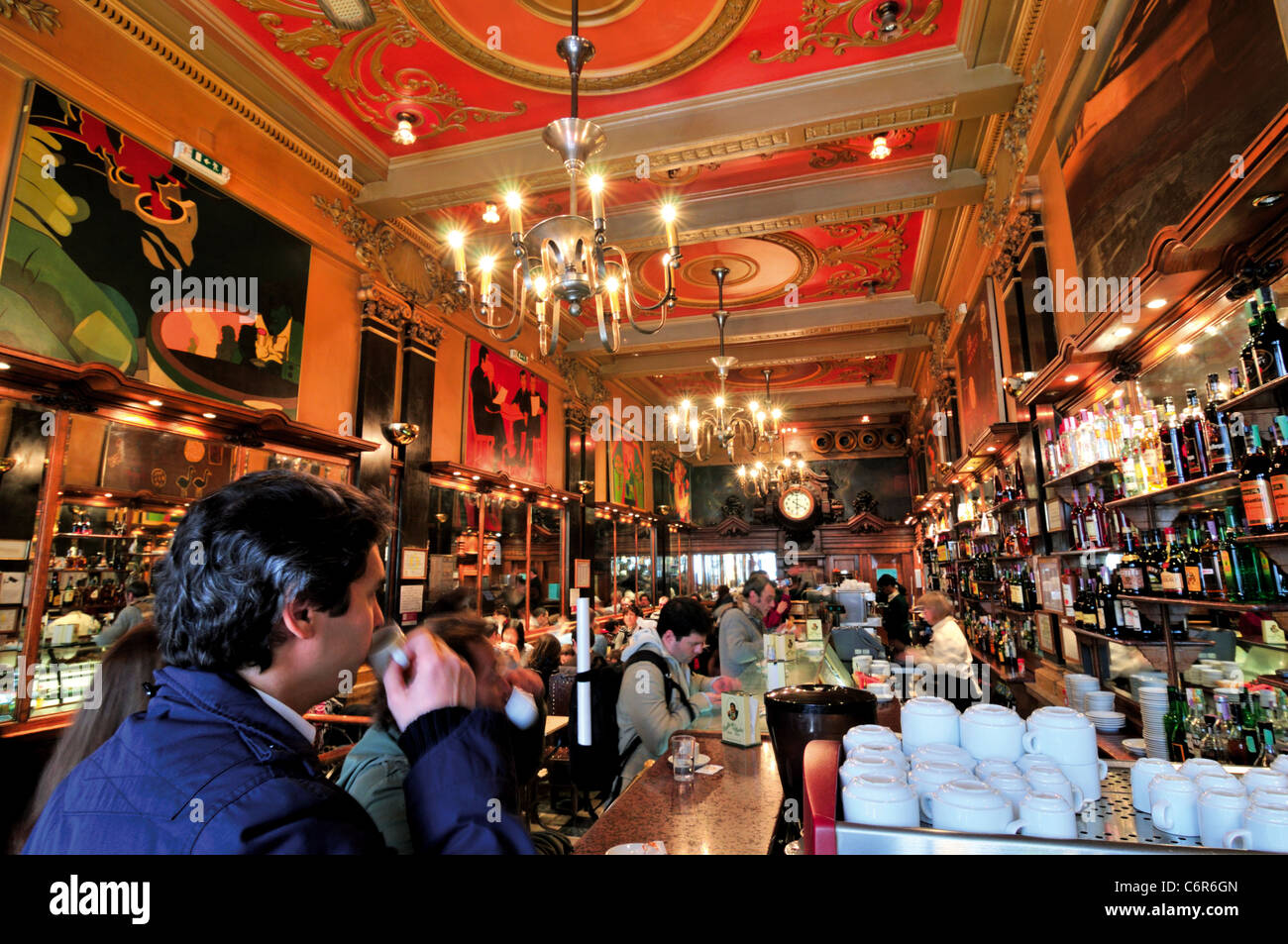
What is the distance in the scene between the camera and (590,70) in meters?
4.55

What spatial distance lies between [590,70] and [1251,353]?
4249 millimetres

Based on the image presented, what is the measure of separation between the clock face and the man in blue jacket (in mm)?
→ 14550

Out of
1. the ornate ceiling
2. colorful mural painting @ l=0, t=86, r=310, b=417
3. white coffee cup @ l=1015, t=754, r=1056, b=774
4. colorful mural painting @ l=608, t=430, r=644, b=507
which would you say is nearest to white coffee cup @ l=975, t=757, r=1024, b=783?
white coffee cup @ l=1015, t=754, r=1056, b=774

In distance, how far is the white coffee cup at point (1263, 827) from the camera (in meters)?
0.82

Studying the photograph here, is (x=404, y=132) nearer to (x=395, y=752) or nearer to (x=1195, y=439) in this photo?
(x=395, y=752)

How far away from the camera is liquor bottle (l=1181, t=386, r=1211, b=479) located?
8.42 ft

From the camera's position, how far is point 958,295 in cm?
738

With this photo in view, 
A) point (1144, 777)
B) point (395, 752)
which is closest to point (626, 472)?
point (395, 752)

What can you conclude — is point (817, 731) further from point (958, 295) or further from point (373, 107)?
point (958, 295)

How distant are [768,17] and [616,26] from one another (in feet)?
3.32

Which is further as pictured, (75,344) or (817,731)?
(75,344)

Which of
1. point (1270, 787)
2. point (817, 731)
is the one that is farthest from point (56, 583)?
point (1270, 787)

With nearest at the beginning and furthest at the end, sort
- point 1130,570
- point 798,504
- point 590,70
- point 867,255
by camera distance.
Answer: point 1130,570, point 590,70, point 867,255, point 798,504

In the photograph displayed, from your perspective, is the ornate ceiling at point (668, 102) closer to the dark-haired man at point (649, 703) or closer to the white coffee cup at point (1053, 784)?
the dark-haired man at point (649, 703)
